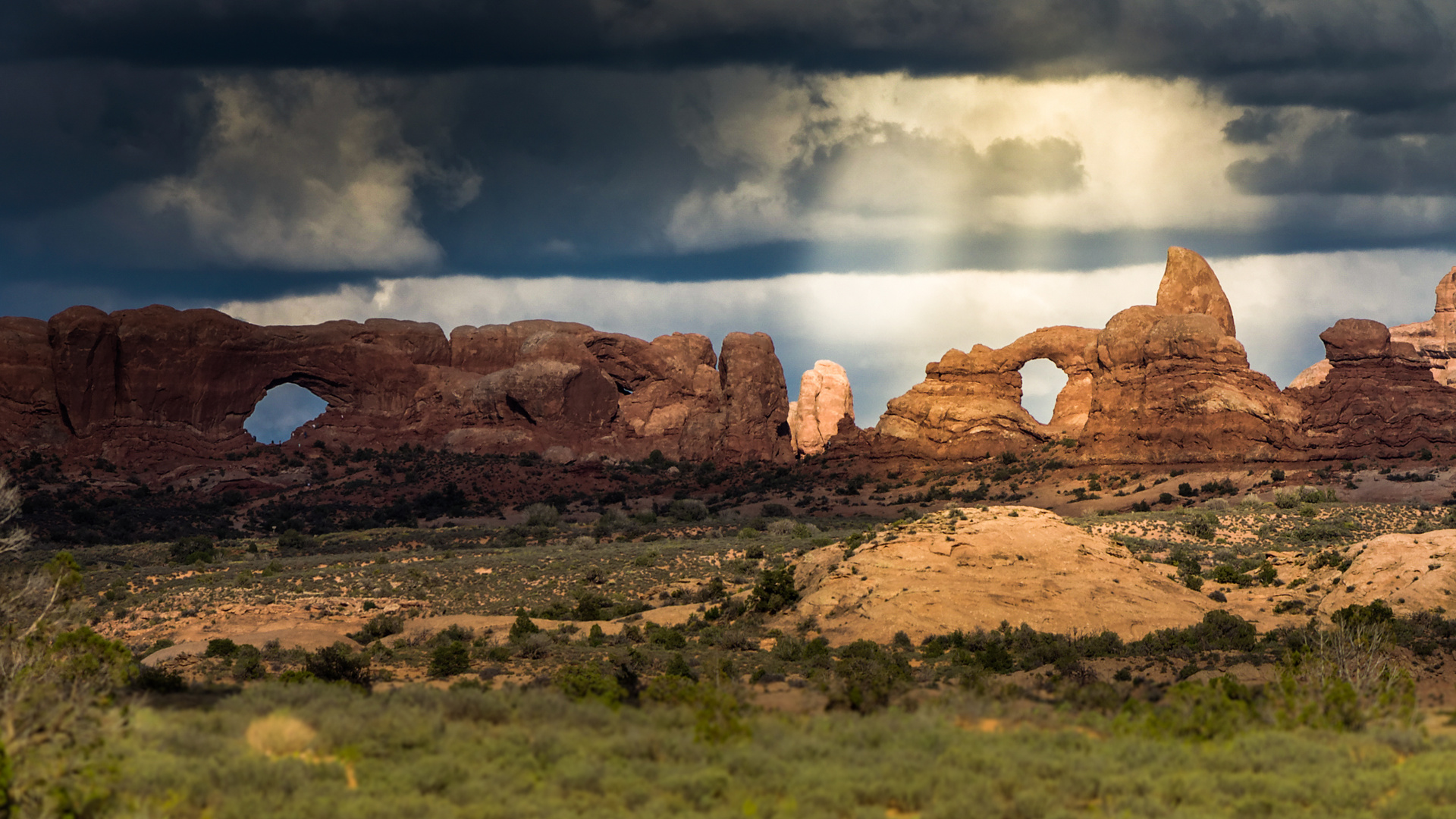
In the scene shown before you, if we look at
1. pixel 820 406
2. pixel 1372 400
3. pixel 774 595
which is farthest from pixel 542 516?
pixel 820 406

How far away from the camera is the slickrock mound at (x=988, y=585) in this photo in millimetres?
27203

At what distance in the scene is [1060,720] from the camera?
1340cm

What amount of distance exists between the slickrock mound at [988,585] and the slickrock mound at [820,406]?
91853 millimetres

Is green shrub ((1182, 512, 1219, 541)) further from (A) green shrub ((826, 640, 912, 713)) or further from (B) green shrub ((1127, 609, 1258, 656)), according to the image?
(A) green shrub ((826, 640, 912, 713))

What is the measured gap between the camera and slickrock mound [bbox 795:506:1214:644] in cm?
2720

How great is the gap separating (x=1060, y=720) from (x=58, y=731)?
11.0 m

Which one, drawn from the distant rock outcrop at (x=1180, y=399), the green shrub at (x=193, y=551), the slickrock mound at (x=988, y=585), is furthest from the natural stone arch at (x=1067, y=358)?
the green shrub at (x=193, y=551)

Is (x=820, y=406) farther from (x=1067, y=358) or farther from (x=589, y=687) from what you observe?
(x=589, y=687)

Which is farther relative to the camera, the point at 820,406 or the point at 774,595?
the point at 820,406

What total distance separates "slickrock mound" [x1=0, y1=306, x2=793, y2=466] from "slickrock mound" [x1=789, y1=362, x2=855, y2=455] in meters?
23.6

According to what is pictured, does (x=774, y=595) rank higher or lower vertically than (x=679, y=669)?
higher

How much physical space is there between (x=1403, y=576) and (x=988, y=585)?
34.7 ft

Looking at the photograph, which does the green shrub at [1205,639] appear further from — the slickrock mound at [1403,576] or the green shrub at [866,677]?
the green shrub at [866,677]

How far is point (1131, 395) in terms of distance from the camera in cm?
6900
